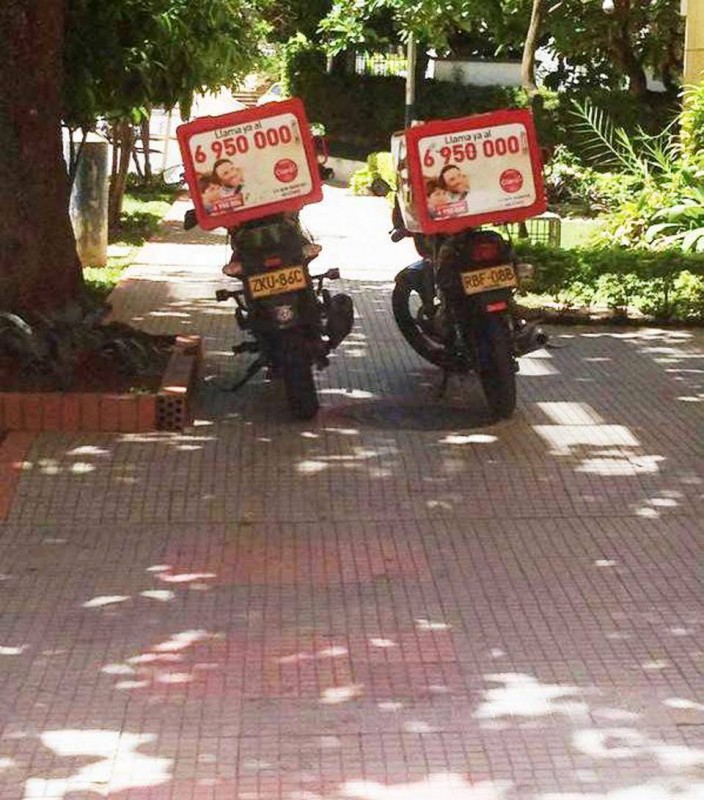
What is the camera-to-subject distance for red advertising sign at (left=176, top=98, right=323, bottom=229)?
9938 millimetres

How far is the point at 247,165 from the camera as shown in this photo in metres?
9.99

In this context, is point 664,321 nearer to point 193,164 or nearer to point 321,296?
point 321,296

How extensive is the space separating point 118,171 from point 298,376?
547 inches

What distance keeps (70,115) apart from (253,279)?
3653 millimetres

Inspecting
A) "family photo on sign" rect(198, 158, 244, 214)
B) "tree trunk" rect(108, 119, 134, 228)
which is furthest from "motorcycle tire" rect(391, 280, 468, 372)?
"tree trunk" rect(108, 119, 134, 228)

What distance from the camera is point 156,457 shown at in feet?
29.5

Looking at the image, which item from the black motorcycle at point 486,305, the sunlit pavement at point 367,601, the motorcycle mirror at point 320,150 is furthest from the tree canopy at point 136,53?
the black motorcycle at point 486,305

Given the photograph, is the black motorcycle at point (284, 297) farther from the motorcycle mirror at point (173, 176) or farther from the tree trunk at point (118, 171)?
the motorcycle mirror at point (173, 176)

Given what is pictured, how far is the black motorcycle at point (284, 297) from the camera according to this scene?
32.4ft

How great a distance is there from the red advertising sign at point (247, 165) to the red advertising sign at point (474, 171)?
2.02ft

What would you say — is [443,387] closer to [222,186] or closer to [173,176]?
[222,186]

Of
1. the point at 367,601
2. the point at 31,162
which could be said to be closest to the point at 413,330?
the point at 31,162

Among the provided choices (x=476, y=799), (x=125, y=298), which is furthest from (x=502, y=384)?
(x=125, y=298)

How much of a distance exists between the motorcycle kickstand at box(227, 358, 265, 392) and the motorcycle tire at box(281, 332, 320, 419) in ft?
1.52
